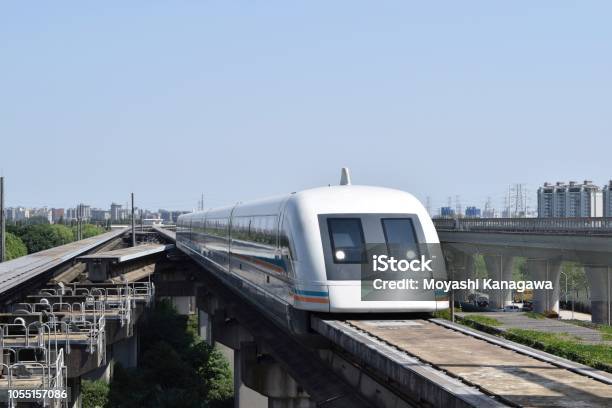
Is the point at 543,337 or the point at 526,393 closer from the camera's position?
the point at 526,393

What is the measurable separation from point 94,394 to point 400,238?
1045 inches

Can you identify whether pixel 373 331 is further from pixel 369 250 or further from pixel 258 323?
pixel 258 323

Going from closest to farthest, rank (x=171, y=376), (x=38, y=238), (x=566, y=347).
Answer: (x=566, y=347)
(x=171, y=376)
(x=38, y=238)

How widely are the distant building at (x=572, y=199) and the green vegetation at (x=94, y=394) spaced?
91563 millimetres

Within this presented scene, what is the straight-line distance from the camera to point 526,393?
11109mm

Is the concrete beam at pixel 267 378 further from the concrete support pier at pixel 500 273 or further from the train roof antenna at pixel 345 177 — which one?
the concrete support pier at pixel 500 273

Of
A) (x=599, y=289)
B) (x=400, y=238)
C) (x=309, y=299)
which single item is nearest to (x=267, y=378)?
(x=400, y=238)

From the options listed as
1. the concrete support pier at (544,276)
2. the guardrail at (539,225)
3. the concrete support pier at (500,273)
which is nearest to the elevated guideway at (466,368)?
the guardrail at (539,225)

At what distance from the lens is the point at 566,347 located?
1827cm

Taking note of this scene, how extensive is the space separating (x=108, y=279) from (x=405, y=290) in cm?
3944

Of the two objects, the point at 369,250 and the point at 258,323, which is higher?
the point at 369,250

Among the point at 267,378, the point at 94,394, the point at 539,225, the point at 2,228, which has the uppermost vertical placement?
the point at 539,225

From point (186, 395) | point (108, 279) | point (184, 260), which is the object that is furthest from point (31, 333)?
point (184, 260)

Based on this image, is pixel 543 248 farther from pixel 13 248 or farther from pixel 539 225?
pixel 13 248
